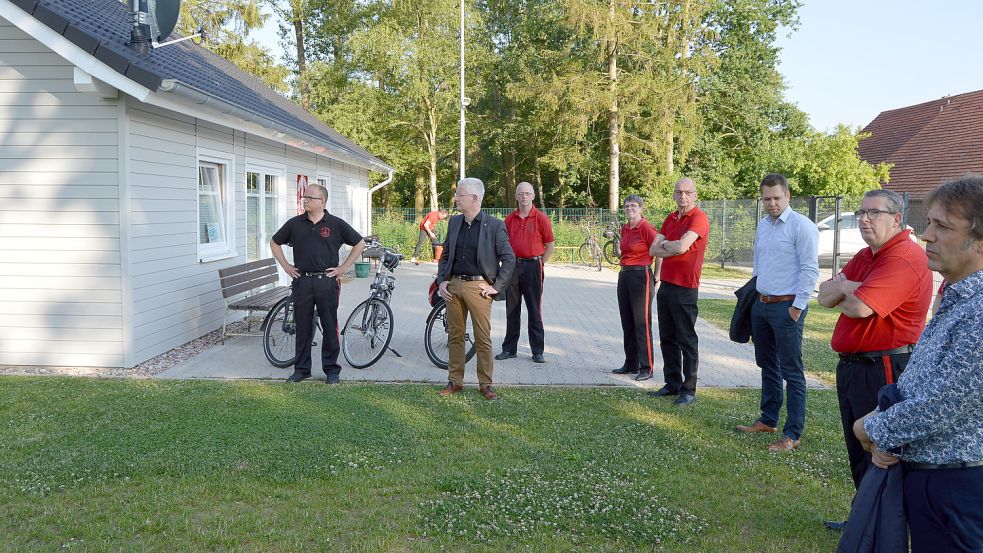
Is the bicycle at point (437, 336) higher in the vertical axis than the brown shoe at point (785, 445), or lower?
higher

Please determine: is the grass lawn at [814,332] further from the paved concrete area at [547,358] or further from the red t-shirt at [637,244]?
the red t-shirt at [637,244]

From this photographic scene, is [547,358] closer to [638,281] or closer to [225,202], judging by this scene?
[638,281]

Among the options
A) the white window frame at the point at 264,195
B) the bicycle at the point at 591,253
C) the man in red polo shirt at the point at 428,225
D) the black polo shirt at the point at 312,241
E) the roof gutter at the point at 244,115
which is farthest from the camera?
the bicycle at the point at 591,253

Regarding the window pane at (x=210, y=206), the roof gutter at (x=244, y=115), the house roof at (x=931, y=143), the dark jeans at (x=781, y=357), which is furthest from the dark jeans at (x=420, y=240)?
the house roof at (x=931, y=143)

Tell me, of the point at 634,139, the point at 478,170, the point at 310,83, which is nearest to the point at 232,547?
the point at 634,139

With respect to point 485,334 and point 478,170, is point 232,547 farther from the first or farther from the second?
point 478,170

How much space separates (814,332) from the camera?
11078mm

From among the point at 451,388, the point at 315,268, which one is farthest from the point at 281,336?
the point at 451,388

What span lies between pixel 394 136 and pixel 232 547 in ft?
114

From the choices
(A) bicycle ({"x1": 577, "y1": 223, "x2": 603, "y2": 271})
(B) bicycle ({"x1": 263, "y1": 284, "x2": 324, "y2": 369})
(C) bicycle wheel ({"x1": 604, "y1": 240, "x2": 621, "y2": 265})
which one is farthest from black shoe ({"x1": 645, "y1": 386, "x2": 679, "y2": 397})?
(C) bicycle wheel ({"x1": 604, "y1": 240, "x2": 621, "y2": 265})

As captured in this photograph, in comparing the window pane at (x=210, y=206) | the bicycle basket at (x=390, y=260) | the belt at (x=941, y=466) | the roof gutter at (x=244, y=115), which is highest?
the roof gutter at (x=244, y=115)

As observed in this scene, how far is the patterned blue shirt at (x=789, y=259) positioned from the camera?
5484 millimetres

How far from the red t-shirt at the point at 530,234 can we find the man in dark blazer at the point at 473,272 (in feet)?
5.59

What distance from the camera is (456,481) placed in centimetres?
488
